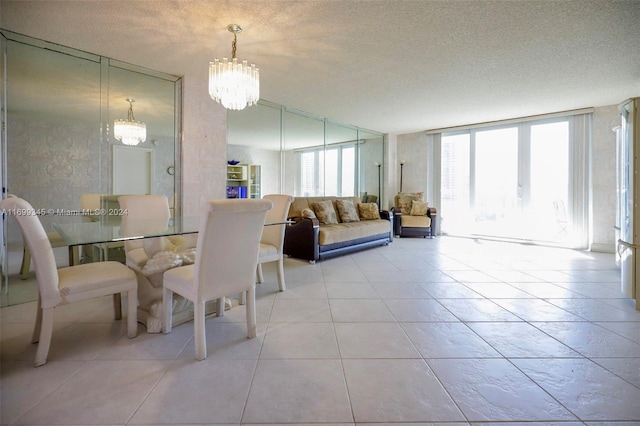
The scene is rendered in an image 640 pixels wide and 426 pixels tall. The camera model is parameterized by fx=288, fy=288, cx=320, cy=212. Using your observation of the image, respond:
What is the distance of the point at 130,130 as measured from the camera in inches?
135

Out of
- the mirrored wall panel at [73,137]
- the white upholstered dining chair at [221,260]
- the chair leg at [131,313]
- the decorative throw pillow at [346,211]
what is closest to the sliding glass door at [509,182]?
the decorative throw pillow at [346,211]

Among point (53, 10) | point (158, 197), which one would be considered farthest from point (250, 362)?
point (53, 10)

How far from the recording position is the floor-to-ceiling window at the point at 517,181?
530 centimetres

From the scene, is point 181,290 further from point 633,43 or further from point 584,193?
point 584,193

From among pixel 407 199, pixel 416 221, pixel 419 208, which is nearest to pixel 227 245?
pixel 416 221

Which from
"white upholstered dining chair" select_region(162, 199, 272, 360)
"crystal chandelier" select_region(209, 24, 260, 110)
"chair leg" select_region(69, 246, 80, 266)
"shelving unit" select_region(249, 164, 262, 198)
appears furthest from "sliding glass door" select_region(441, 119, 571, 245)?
"chair leg" select_region(69, 246, 80, 266)

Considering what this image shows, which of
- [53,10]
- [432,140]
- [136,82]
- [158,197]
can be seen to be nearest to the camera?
[53,10]

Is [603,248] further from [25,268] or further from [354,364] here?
[25,268]

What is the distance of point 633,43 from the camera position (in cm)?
279

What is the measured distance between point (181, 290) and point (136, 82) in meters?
3.02

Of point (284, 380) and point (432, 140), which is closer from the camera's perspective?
point (284, 380)

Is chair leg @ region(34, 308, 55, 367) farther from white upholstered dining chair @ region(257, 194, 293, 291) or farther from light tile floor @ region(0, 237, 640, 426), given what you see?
white upholstered dining chair @ region(257, 194, 293, 291)

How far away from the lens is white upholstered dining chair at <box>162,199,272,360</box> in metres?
1.62

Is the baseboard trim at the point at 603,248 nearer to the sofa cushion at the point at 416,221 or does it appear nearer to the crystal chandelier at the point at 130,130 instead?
the sofa cushion at the point at 416,221
